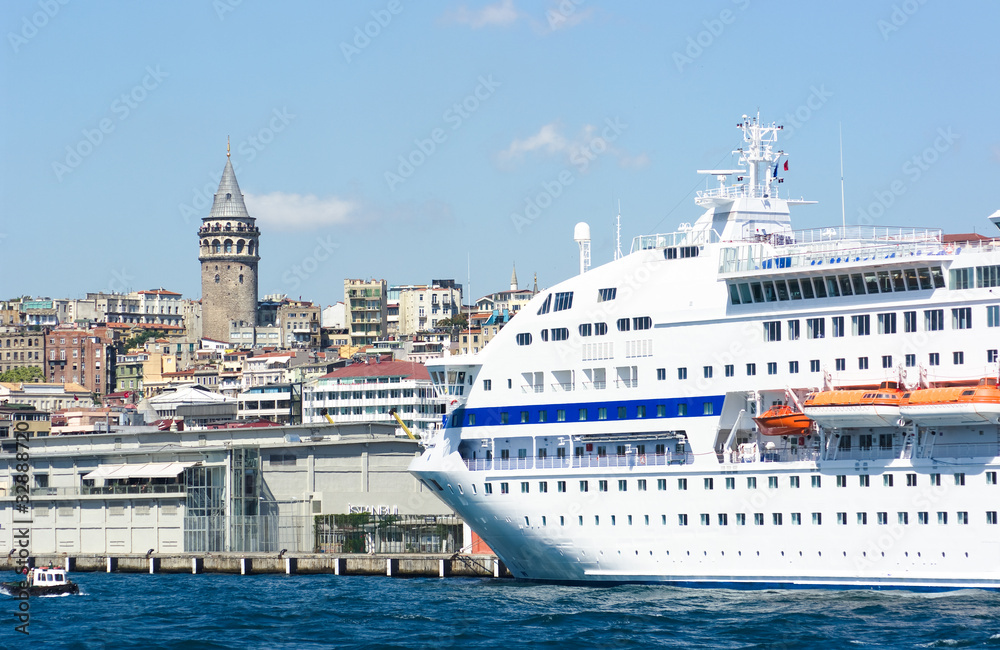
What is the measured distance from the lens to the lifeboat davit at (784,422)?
38812 millimetres

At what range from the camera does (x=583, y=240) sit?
45.6m

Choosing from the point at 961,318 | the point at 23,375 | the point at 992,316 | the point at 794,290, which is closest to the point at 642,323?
the point at 794,290

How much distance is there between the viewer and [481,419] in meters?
43.7

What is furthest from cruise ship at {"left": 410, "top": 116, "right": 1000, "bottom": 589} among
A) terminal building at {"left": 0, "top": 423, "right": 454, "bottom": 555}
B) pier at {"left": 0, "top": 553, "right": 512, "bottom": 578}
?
terminal building at {"left": 0, "top": 423, "right": 454, "bottom": 555}

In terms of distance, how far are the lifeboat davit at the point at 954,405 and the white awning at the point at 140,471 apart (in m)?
32.4

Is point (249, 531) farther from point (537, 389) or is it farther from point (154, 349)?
point (154, 349)

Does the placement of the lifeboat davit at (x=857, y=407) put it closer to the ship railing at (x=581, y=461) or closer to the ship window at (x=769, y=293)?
the ship window at (x=769, y=293)

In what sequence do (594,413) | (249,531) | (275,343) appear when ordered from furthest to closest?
(275,343) → (249,531) → (594,413)

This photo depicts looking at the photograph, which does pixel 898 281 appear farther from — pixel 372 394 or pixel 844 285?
pixel 372 394

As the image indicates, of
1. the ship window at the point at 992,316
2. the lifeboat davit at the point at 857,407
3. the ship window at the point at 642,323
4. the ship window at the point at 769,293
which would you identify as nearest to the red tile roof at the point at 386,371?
the ship window at the point at 642,323

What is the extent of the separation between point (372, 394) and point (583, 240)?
1890 inches

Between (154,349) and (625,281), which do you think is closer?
(625,281)

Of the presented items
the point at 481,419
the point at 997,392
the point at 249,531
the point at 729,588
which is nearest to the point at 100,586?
the point at 249,531

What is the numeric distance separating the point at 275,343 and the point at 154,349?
14.3 metres
